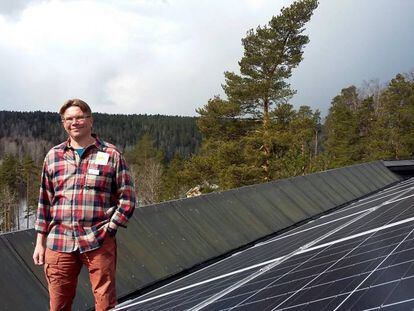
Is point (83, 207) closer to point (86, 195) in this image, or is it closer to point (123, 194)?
point (86, 195)

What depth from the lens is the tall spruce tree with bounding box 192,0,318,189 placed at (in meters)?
30.1

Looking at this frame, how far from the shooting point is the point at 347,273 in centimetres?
392

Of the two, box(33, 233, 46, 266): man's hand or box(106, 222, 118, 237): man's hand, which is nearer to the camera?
box(106, 222, 118, 237): man's hand

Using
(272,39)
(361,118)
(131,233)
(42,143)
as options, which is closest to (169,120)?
(42,143)

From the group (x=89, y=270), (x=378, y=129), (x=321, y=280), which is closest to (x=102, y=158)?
(x=89, y=270)

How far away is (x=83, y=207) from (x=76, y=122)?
62 cm

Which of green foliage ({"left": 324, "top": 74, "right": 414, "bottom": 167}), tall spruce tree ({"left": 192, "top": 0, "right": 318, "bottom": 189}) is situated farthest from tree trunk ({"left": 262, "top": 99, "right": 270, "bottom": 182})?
green foliage ({"left": 324, "top": 74, "right": 414, "bottom": 167})

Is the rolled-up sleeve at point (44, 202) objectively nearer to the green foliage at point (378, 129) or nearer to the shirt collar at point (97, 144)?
the shirt collar at point (97, 144)

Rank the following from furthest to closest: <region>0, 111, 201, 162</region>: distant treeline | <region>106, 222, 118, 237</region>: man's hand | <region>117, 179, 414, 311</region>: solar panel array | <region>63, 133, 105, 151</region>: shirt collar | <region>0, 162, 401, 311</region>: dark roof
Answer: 1. <region>0, 111, 201, 162</region>: distant treeline
2. <region>0, 162, 401, 311</region>: dark roof
3. <region>63, 133, 105, 151</region>: shirt collar
4. <region>106, 222, 118, 237</region>: man's hand
5. <region>117, 179, 414, 311</region>: solar panel array

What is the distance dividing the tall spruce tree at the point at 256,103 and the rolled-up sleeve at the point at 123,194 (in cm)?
2578

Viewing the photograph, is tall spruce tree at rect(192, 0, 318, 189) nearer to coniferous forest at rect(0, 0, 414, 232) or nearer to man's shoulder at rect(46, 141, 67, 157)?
coniferous forest at rect(0, 0, 414, 232)

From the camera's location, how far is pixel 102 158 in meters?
3.73

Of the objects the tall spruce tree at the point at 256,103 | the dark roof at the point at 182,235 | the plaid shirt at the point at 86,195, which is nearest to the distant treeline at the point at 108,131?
the tall spruce tree at the point at 256,103

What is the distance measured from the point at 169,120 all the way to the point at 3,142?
1768 inches
